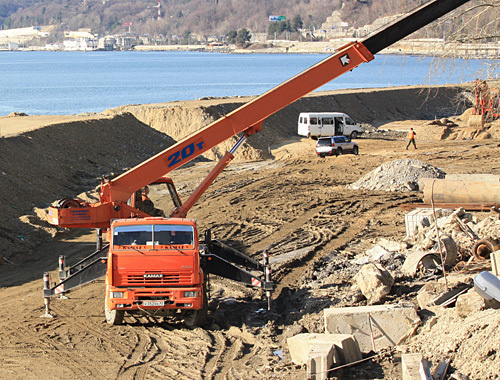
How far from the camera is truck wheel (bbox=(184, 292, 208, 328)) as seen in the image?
1309 centimetres

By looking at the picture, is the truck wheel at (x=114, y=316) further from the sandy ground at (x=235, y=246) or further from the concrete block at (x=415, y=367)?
the concrete block at (x=415, y=367)

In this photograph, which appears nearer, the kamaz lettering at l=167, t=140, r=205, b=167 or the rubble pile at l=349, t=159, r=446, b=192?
the kamaz lettering at l=167, t=140, r=205, b=167

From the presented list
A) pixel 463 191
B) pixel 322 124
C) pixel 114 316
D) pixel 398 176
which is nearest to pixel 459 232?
pixel 463 191

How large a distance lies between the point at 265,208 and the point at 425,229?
817 centimetres

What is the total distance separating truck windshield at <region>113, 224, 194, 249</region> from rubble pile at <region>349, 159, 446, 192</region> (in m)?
Answer: 15.5

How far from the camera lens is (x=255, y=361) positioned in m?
11.8

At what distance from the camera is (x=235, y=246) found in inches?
784

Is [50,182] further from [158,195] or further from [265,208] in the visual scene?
[158,195]

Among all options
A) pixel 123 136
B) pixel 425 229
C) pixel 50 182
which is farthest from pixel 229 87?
pixel 425 229

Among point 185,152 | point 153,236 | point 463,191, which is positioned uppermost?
point 185,152

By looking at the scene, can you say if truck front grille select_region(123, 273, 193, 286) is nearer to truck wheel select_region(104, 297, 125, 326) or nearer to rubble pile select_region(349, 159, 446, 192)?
truck wheel select_region(104, 297, 125, 326)

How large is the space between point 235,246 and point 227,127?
20.2 ft

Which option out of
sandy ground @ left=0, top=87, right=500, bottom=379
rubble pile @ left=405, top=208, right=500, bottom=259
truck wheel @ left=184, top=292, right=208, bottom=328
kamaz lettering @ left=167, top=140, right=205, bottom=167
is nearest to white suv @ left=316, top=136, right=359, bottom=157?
sandy ground @ left=0, top=87, right=500, bottom=379

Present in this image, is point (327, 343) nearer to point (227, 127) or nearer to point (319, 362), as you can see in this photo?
point (319, 362)
